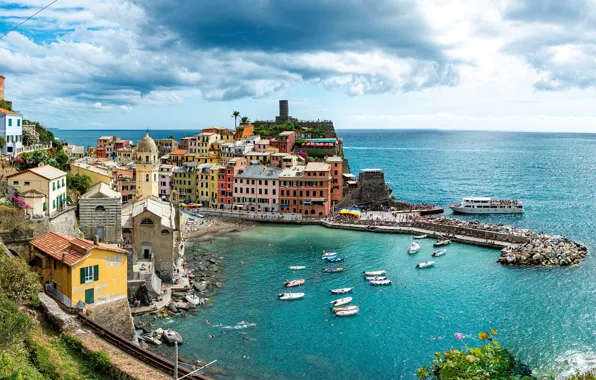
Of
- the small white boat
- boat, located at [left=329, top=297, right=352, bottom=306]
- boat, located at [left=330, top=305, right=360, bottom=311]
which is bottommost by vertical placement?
boat, located at [left=330, top=305, right=360, bottom=311]

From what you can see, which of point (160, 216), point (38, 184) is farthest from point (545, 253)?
point (38, 184)

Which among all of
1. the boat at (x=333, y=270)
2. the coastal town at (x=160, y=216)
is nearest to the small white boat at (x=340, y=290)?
the boat at (x=333, y=270)

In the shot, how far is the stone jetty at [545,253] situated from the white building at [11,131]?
195 feet

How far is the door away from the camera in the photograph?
33.5 metres

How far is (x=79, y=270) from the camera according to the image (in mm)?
32875

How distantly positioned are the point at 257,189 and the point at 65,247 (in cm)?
5653

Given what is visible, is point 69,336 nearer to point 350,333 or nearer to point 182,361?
point 182,361

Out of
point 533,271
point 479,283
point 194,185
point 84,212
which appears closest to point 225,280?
point 84,212

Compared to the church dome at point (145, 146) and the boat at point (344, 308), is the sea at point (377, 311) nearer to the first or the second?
the boat at point (344, 308)

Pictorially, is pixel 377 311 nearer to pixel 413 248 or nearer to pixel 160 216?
pixel 413 248

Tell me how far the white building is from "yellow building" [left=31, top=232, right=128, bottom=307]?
90.1ft

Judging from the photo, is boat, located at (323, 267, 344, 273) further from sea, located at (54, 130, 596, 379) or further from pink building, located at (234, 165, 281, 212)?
pink building, located at (234, 165, 281, 212)

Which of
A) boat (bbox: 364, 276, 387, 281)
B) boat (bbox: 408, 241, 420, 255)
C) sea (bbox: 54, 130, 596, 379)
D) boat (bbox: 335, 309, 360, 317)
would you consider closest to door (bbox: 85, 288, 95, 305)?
sea (bbox: 54, 130, 596, 379)

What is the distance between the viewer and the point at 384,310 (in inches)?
1827
